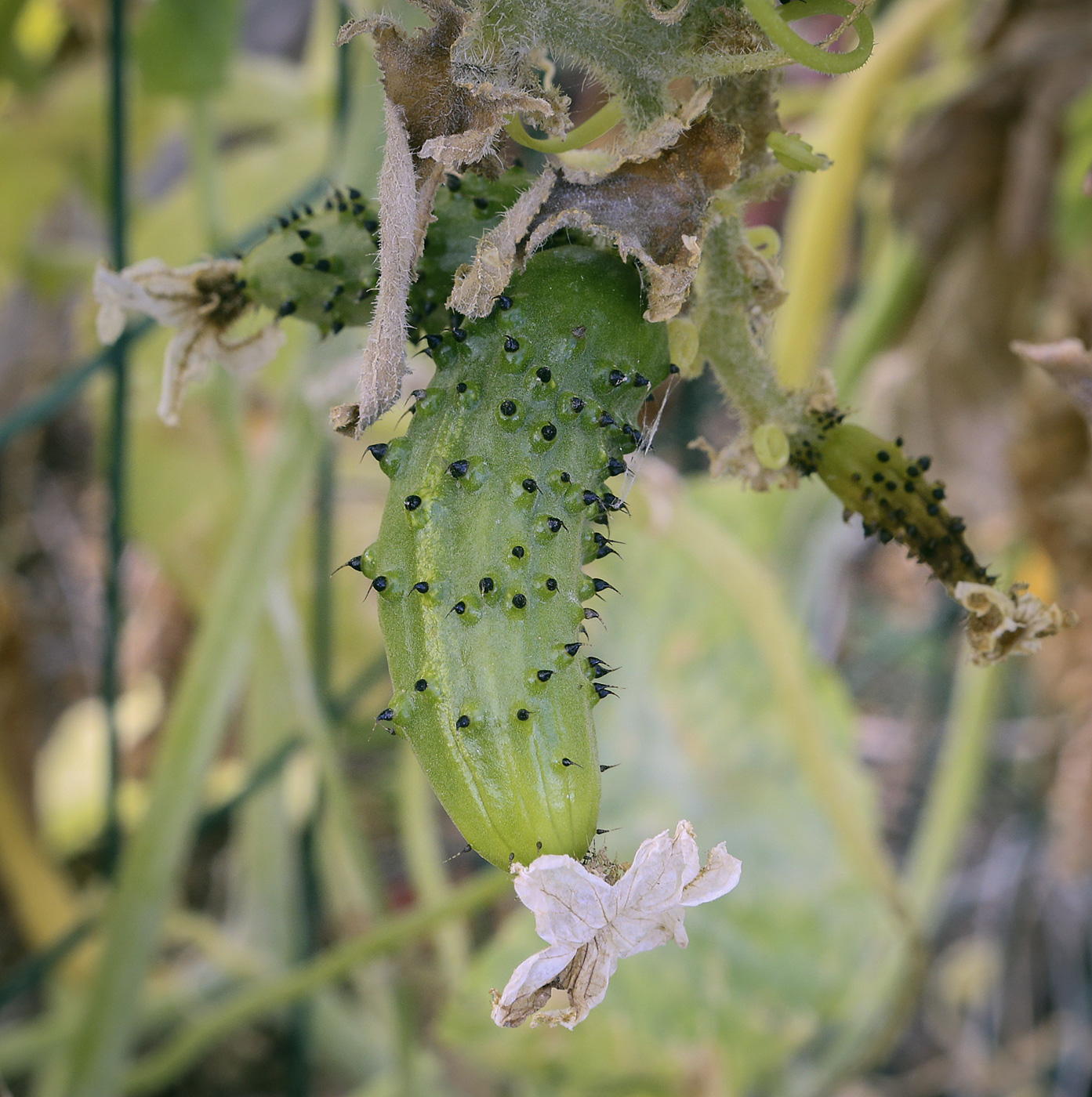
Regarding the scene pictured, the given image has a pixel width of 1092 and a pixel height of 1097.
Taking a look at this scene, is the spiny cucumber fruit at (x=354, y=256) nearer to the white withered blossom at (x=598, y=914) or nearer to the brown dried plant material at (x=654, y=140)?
the brown dried plant material at (x=654, y=140)

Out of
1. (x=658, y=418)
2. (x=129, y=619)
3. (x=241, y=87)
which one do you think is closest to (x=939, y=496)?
(x=658, y=418)

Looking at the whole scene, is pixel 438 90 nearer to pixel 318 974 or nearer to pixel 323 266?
pixel 323 266

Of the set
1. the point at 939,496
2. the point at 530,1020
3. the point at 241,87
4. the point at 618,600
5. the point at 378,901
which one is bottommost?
the point at 530,1020

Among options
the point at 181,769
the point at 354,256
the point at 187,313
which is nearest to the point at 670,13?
the point at 354,256

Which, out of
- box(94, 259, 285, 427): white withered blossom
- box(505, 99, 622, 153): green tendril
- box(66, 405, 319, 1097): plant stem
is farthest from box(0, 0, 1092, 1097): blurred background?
box(505, 99, 622, 153): green tendril

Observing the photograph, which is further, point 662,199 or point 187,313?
point 187,313

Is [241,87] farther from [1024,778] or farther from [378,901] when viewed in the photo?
[1024,778]
